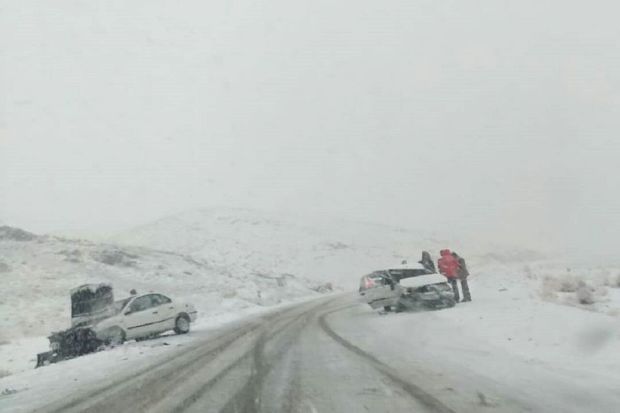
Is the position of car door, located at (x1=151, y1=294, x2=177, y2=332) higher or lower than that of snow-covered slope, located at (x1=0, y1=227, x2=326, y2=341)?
lower

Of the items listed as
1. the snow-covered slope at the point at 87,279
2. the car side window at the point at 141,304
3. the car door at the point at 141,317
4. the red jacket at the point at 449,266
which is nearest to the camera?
the car door at the point at 141,317

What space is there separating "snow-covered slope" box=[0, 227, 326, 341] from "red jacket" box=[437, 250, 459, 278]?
15.0 m

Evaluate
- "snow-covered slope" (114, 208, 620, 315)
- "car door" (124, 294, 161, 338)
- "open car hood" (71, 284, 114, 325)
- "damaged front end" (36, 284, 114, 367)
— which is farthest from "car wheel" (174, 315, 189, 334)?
"snow-covered slope" (114, 208, 620, 315)

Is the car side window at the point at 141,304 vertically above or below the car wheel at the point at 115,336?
above

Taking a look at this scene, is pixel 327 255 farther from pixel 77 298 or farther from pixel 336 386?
pixel 336 386

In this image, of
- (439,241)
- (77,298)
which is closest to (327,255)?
(439,241)

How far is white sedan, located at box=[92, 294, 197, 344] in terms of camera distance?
16312 millimetres

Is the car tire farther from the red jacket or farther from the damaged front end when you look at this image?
the red jacket

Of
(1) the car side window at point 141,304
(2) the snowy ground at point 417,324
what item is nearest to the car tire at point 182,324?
(2) the snowy ground at point 417,324

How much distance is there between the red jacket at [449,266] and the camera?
18.6 metres

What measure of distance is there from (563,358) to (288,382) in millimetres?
4293

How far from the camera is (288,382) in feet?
25.9

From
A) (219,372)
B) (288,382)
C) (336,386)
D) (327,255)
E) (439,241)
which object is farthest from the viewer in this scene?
(439,241)

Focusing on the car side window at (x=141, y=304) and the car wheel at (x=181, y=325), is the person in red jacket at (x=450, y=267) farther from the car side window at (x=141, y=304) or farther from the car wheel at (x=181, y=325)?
the car side window at (x=141, y=304)
